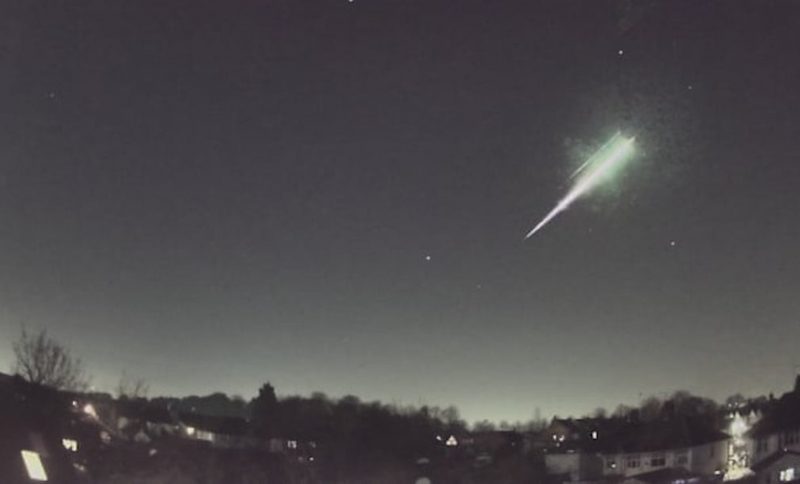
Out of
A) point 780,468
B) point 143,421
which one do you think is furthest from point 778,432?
point 143,421

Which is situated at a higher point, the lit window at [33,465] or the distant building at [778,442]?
the distant building at [778,442]

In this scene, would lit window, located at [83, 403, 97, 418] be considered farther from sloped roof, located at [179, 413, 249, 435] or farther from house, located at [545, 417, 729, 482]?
house, located at [545, 417, 729, 482]

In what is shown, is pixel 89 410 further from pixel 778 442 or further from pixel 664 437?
pixel 778 442

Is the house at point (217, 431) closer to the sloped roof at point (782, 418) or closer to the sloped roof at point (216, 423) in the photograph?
the sloped roof at point (216, 423)

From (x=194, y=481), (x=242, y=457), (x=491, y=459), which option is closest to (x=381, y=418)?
(x=491, y=459)

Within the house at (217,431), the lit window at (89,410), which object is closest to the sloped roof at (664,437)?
the house at (217,431)

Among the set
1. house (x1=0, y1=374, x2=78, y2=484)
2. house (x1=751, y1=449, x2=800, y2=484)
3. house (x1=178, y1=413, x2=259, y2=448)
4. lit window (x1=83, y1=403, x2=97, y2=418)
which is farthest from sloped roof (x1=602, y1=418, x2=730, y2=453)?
house (x1=0, y1=374, x2=78, y2=484)
